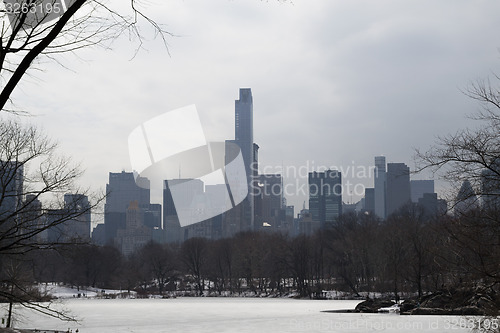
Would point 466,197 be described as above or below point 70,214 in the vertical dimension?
above

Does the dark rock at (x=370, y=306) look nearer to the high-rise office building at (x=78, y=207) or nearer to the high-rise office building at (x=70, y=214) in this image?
the high-rise office building at (x=78, y=207)

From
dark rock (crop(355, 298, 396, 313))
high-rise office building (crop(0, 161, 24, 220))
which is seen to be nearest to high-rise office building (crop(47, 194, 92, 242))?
high-rise office building (crop(0, 161, 24, 220))

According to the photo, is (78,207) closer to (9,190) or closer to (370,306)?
(9,190)

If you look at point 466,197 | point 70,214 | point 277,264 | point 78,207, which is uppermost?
point 466,197

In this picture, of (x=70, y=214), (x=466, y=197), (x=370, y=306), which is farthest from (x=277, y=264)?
(x=70, y=214)

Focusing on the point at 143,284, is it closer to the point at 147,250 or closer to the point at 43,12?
the point at 147,250

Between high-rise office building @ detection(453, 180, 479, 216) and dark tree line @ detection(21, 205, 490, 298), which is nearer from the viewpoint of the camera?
high-rise office building @ detection(453, 180, 479, 216)

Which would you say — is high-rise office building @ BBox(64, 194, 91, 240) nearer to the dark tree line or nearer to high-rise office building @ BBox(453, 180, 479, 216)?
high-rise office building @ BBox(453, 180, 479, 216)

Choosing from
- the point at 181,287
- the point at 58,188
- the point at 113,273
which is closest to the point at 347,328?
the point at 58,188

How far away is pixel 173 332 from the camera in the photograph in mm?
26094

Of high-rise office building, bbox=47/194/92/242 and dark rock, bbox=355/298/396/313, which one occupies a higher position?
high-rise office building, bbox=47/194/92/242

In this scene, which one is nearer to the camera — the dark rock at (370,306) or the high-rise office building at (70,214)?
the high-rise office building at (70,214)

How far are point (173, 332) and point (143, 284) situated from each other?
88.6m

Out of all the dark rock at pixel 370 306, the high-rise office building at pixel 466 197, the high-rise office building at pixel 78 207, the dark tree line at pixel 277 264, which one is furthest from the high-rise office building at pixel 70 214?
the dark tree line at pixel 277 264
